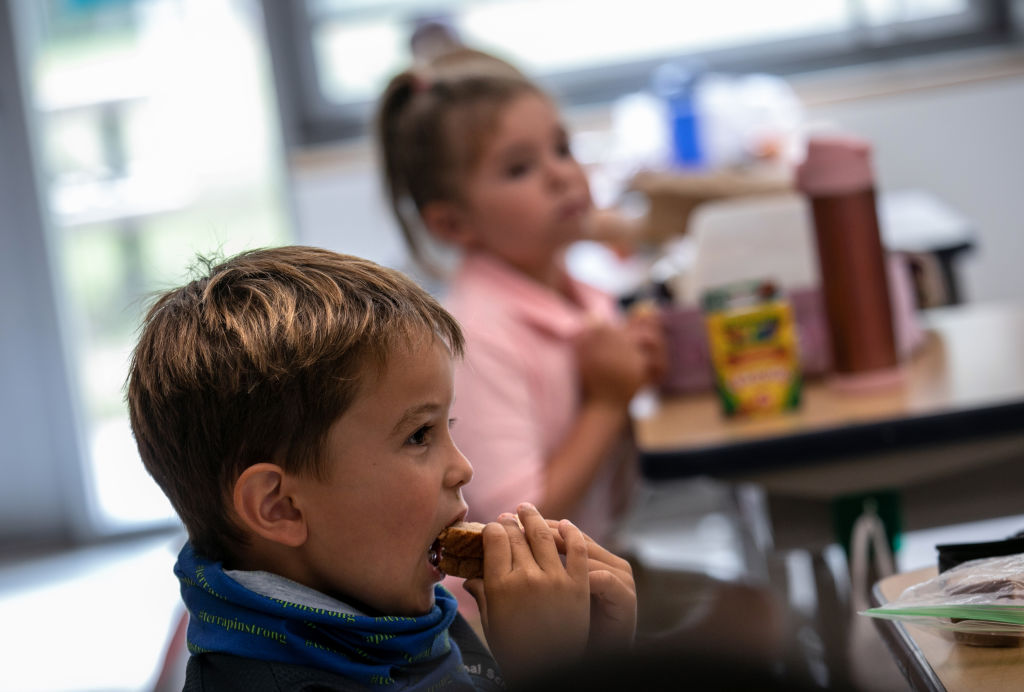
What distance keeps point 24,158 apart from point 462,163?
2.43 m

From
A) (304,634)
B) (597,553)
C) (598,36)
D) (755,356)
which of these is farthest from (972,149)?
(304,634)

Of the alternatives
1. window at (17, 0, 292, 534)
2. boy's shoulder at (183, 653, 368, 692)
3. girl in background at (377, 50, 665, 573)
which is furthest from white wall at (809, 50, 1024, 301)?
boy's shoulder at (183, 653, 368, 692)

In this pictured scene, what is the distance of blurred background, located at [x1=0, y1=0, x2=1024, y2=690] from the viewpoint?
3.41m

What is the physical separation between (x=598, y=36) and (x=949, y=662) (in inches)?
123

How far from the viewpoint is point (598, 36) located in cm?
354

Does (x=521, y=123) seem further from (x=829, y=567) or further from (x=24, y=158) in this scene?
(x=24, y=158)

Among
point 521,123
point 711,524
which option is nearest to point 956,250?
point 521,123

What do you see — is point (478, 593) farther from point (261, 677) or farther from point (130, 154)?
point (130, 154)

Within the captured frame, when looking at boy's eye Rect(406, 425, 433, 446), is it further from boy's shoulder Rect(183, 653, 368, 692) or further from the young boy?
boy's shoulder Rect(183, 653, 368, 692)

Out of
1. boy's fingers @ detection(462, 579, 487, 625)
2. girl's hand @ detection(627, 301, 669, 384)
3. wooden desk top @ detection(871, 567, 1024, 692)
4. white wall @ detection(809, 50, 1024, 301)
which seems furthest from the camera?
white wall @ detection(809, 50, 1024, 301)

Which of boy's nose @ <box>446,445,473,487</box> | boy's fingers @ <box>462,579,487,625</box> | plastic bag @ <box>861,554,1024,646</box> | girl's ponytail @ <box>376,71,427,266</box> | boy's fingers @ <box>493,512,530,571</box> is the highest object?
girl's ponytail @ <box>376,71,427,266</box>

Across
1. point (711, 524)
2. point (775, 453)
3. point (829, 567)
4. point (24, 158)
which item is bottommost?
point (711, 524)

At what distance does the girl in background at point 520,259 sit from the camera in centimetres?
136

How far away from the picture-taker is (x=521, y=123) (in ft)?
4.81
